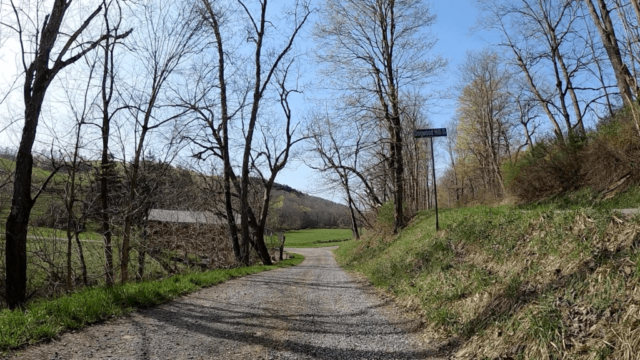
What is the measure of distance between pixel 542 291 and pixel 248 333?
3516 mm

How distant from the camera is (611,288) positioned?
3469 millimetres

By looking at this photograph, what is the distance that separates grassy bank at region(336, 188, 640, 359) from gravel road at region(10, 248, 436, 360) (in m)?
0.64

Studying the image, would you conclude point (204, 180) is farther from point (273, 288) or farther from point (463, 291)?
point (463, 291)

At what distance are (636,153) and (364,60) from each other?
10755mm

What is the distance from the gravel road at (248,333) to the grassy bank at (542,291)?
2.11 feet

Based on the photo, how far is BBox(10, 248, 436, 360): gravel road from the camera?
156 inches

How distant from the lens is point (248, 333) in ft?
15.7

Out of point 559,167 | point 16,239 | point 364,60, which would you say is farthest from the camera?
point 364,60

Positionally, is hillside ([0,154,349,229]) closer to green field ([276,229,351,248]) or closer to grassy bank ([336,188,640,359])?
grassy bank ([336,188,640,359])

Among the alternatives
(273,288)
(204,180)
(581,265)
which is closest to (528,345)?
(581,265)

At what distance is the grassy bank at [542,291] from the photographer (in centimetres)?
324

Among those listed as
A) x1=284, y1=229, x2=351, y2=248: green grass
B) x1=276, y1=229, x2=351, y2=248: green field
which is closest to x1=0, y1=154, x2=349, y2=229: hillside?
x1=284, y1=229, x2=351, y2=248: green grass

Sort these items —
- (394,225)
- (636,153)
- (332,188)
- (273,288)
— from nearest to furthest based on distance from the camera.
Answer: (636,153) → (273,288) → (394,225) → (332,188)

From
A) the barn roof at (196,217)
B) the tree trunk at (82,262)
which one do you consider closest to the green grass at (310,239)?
the barn roof at (196,217)
